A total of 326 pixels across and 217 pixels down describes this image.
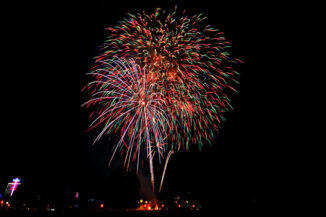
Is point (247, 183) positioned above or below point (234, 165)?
below

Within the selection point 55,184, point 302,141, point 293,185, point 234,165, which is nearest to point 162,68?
point 293,185

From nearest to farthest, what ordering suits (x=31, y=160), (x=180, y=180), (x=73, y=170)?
1. (x=31, y=160)
2. (x=73, y=170)
3. (x=180, y=180)

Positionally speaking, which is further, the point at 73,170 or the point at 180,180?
the point at 180,180

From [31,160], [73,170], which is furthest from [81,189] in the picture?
[31,160]

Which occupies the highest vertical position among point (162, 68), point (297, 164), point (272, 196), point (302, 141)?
point (162, 68)

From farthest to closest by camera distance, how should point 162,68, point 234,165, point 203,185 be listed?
point 203,185, point 234,165, point 162,68

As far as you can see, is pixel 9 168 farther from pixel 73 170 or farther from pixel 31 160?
pixel 73 170

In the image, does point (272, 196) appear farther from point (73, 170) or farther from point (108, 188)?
point (73, 170)

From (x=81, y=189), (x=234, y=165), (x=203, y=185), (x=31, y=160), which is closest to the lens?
(x=31, y=160)

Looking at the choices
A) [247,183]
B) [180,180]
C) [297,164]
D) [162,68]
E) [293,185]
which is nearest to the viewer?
[162,68]
